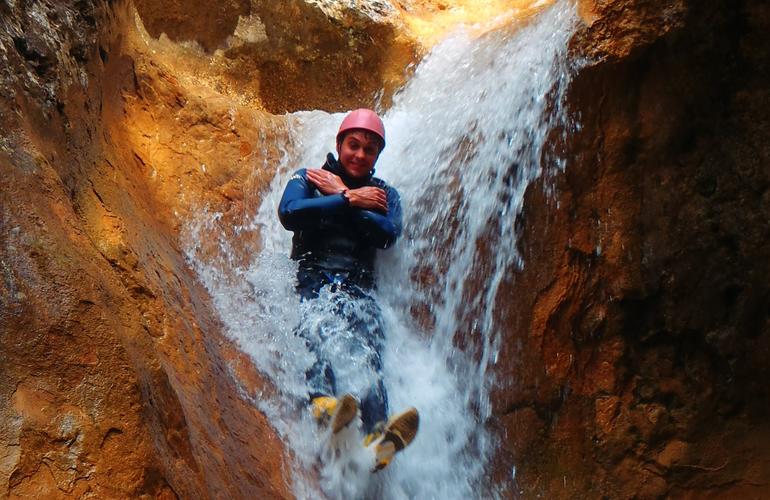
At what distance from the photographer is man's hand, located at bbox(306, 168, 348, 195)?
3.39 metres

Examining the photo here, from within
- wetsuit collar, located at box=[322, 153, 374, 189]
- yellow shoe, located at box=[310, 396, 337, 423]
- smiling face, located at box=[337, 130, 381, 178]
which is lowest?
yellow shoe, located at box=[310, 396, 337, 423]

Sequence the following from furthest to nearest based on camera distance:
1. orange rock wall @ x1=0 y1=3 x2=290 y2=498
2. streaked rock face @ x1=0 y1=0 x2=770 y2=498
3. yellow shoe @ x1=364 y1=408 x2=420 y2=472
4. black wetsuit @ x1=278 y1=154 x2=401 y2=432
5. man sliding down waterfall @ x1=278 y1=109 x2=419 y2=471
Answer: black wetsuit @ x1=278 y1=154 x2=401 y2=432 < man sliding down waterfall @ x1=278 y1=109 x2=419 y2=471 < yellow shoe @ x1=364 y1=408 x2=420 y2=472 < streaked rock face @ x1=0 y1=0 x2=770 y2=498 < orange rock wall @ x1=0 y1=3 x2=290 y2=498

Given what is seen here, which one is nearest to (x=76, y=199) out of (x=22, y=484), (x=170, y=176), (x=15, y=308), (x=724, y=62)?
(x=15, y=308)

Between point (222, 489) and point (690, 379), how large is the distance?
6.83 feet

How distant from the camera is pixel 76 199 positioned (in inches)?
84.6

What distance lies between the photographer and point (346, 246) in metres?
3.36

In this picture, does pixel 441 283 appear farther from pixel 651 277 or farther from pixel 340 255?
pixel 651 277

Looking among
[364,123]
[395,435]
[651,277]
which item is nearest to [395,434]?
[395,435]

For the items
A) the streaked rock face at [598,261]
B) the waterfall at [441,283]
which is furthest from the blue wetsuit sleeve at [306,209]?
the streaked rock face at [598,261]

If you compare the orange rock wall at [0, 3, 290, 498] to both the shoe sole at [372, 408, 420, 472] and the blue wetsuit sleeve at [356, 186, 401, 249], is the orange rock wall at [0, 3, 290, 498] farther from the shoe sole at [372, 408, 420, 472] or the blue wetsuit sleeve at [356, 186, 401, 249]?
the blue wetsuit sleeve at [356, 186, 401, 249]

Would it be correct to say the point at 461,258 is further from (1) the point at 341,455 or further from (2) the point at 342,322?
(1) the point at 341,455

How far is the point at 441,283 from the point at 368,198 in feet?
2.06

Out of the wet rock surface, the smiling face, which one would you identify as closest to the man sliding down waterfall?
the smiling face

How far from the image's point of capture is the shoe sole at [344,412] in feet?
8.91
